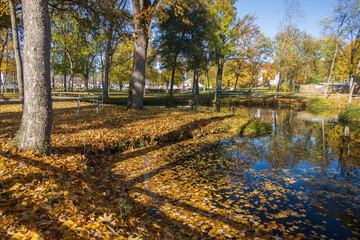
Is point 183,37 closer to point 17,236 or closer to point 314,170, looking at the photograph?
point 314,170

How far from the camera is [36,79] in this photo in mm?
5504

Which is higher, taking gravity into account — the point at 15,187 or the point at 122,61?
the point at 122,61

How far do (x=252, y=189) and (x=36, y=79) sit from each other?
6476 millimetres

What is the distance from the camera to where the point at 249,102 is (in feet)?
113

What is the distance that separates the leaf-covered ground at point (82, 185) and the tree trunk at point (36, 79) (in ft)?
1.43

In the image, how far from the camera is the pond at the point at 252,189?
420 centimetres

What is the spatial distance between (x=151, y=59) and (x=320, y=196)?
99.4 feet

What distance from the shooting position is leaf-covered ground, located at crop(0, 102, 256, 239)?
10.2 feet

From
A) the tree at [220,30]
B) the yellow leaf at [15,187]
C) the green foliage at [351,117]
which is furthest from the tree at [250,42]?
the yellow leaf at [15,187]

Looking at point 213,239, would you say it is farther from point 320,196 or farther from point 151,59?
point 151,59

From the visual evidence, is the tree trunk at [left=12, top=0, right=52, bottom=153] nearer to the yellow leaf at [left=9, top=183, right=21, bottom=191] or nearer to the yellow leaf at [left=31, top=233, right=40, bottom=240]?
the yellow leaf at [left=9, top=183, right=21, bottom=191]

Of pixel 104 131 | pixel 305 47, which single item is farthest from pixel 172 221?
pixel 305 47

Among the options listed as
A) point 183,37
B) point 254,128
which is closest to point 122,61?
point 183,37

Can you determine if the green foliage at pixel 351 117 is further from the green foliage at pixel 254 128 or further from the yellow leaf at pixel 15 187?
the yellow leaf at pixel 15 187
